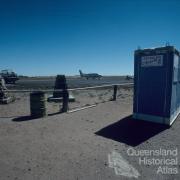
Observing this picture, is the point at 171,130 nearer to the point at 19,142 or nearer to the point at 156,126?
the point at 156,126

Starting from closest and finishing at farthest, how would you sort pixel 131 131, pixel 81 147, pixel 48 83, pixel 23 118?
pixel 81 147
pixel 131 131
pixel 23 118
pixel 48 83

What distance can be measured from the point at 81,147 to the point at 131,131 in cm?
234

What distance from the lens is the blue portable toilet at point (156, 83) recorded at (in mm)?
7770

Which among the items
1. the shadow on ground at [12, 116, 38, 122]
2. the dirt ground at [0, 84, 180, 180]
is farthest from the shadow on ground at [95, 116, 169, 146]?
the shadow on ground at [12, 116, 38, 122]

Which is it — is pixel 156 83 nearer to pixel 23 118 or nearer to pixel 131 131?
pixel 131 131

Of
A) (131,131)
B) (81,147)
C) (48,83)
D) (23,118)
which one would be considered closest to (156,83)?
(131,131)

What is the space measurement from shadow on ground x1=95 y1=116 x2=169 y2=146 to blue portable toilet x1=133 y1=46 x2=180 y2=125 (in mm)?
466

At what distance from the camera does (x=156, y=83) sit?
8.09 m

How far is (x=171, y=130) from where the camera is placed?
7371mm

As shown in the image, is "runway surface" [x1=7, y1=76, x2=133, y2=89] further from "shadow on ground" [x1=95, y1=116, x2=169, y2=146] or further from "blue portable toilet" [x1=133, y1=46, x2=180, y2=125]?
"shadow on ground" [x1=95, y1=116, x2=169, y2=146]

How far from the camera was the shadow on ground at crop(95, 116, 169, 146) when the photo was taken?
646cm

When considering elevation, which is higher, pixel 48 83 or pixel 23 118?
pixel 48 83

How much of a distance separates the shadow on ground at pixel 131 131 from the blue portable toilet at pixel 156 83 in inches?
18.4

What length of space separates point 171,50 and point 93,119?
432 cm
